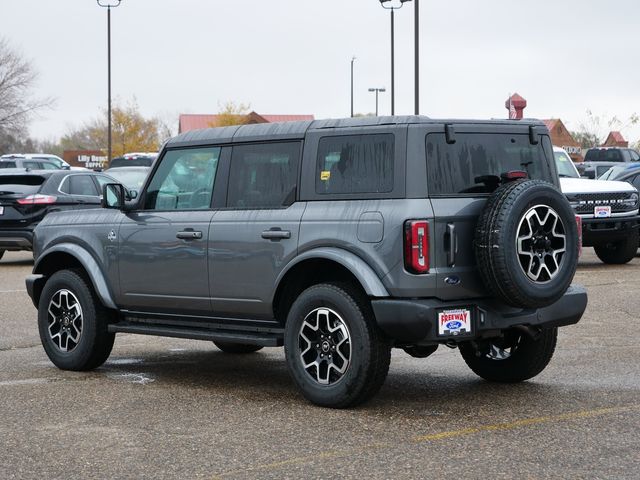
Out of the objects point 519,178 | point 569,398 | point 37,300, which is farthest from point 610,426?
point 37,300

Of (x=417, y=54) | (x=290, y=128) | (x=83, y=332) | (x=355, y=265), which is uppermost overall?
(x=417, y=54)

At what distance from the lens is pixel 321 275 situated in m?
7.84

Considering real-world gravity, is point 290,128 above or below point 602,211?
above

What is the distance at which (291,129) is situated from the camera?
26.3 ft

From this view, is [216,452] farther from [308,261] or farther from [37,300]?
[37,300]

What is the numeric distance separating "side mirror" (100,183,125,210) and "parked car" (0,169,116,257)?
10960 mm

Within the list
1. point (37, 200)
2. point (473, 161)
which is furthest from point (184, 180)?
point (37, 200)

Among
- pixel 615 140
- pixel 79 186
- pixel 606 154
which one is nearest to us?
pixel 79 186

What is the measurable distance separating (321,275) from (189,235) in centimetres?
112

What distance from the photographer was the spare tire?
7.07 meters

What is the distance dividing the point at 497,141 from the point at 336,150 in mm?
1049

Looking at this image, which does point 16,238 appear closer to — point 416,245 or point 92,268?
point 92,268

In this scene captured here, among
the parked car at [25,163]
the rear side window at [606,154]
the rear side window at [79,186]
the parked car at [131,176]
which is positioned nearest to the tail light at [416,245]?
the rear side window at [79,186]

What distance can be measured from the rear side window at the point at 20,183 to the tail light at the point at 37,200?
167mm
